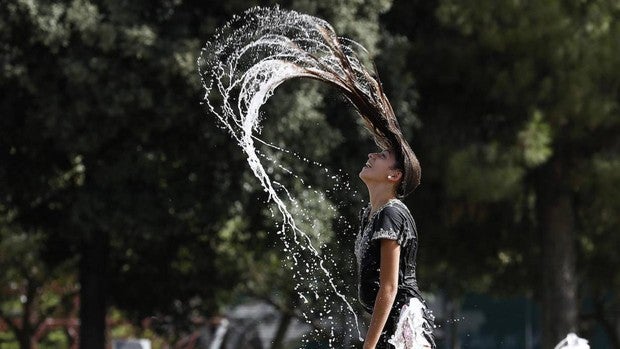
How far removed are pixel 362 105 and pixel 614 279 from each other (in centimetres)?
1682

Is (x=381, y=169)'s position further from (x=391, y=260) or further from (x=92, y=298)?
(x=92, y=298)

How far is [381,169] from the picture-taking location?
18.6 feet

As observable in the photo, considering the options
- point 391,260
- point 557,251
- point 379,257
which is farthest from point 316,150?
point 391,260

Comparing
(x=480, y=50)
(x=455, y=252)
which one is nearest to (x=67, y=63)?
(x=480, y=50)

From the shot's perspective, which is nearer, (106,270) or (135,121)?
(135,121)

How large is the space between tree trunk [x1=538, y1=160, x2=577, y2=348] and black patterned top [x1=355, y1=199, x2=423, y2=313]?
14594 millimetres

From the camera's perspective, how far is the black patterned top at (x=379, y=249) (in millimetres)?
5465

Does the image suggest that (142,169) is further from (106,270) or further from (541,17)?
(541,17)

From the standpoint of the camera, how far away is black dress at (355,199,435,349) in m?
5.47

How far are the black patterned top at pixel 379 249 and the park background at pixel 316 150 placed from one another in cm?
918

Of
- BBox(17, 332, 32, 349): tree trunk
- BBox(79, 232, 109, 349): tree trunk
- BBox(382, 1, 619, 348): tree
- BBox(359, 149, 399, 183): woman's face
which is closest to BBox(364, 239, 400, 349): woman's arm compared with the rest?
BBox(359, 149, 399, 183): woman's face

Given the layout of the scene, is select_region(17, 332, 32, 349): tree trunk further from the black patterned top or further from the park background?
the black patterned top

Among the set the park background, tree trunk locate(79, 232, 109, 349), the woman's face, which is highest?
the park background

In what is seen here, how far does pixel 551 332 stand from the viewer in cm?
2031
